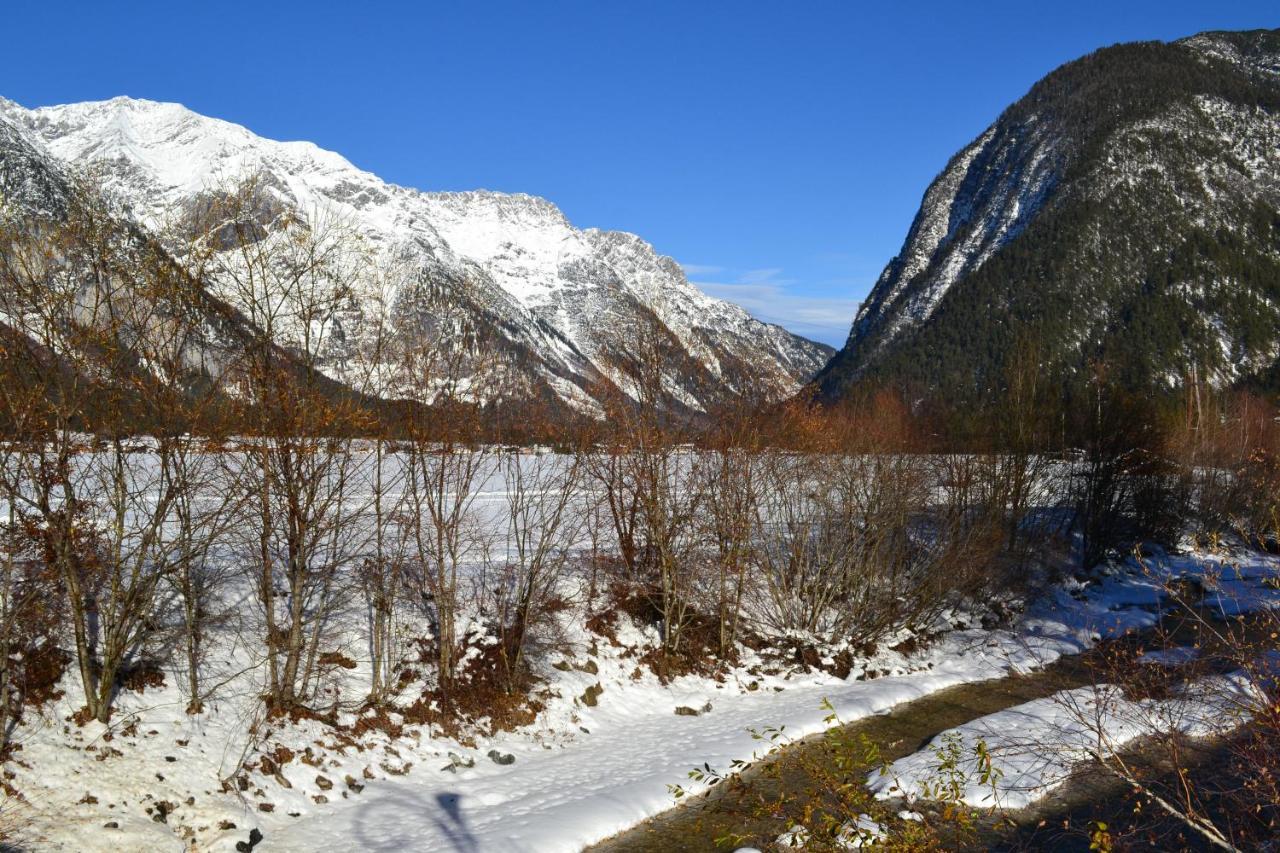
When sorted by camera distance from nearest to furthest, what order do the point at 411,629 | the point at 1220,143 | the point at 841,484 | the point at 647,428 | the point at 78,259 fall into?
the point at 78,259 → the point at 411,629 → the point at 647,428 → the point at 841,484 → the point at 1220,143

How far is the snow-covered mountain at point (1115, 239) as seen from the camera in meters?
119

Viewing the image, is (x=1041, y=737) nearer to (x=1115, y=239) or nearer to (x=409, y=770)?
(x=409, y=770)

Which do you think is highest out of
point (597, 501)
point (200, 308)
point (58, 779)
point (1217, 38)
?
point (1217, 38)

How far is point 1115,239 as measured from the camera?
13112 centimetres

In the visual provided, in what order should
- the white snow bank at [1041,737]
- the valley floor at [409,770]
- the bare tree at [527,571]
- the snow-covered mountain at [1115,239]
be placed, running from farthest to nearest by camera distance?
the snow-covered mountain at [1115,239] < the bare tree at [527,571] < the white snow bank at [1041,737] < the valley floor at [409,770]

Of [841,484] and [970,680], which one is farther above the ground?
[841,484]

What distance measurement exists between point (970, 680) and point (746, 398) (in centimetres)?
1007

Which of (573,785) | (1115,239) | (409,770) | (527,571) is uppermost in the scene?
(1115,239)

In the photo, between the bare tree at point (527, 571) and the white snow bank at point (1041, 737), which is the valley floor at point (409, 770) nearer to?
the bare tree at point (527, 571)

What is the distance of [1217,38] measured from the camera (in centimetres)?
17988

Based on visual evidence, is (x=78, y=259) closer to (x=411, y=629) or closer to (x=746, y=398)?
(x=411, y=629)

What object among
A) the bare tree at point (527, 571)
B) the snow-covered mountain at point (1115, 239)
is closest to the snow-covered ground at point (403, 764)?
the bare tree at point (527, 571)

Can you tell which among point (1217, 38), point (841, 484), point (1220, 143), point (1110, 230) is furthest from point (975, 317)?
point (841, 484)

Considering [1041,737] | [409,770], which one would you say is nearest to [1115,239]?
[1041,737]
